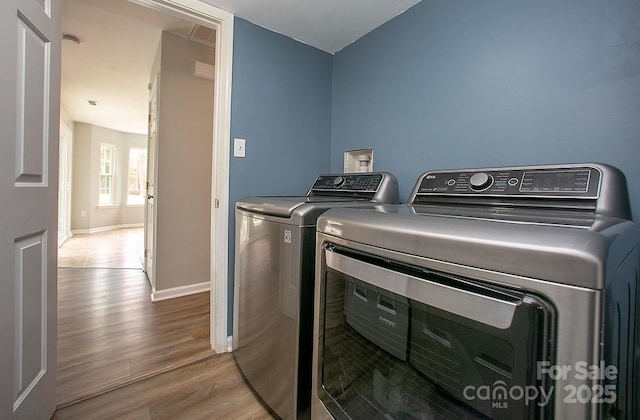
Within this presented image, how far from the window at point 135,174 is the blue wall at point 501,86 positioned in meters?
6.94

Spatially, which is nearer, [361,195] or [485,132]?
[485,132]

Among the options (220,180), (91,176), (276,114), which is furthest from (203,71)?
(91,176)

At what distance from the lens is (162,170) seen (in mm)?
2564

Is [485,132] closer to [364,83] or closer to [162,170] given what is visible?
[364,83]

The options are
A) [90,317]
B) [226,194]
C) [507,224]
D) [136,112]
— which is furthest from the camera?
[136,112]

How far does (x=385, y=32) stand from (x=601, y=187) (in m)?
1.50

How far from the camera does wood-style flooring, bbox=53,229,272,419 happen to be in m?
1.30

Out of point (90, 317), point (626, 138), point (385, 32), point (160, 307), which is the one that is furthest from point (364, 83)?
point (90, 317)

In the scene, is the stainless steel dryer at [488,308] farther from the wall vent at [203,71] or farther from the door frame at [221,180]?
the wall vent at [203,71]

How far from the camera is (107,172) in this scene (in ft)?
21.3

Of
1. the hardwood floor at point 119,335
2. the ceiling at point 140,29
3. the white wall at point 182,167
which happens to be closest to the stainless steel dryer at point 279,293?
the hardwood floor at point 119,335

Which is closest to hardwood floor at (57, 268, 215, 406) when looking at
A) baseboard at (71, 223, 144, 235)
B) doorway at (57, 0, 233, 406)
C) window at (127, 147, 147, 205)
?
doorway at (57, 0, 233, 406)

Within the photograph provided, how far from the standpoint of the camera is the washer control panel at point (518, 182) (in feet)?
2.95

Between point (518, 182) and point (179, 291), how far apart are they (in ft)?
9.20
